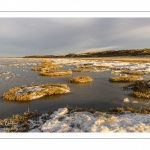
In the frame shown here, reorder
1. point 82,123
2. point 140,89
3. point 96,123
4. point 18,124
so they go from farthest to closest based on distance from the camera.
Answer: point 140,89
point 18,124
point 82,123
point 96,123

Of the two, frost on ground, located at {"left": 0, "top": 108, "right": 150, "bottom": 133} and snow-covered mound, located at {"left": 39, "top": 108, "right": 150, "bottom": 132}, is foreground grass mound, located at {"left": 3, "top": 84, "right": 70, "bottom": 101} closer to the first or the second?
frost on ground, located at {"left": 0, "top": 108, "right": 150, "bottom": 133}

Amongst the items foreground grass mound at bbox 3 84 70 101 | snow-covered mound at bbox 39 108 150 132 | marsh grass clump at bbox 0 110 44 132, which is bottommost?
marsh grass clump at bbox 0 110 44 132

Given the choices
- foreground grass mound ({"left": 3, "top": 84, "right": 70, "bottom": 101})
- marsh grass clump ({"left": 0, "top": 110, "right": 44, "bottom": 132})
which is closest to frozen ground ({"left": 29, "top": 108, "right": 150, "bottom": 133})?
marsh grass clump ({"left": 0, "top": 110, "right": 44, "bottom": 132})

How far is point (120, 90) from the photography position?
19.8 meters

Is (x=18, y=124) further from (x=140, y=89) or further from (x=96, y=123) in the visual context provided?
(x=140, y=89)

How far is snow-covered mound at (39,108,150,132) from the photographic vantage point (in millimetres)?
9977

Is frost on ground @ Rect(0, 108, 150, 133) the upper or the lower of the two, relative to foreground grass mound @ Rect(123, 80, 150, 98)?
lower

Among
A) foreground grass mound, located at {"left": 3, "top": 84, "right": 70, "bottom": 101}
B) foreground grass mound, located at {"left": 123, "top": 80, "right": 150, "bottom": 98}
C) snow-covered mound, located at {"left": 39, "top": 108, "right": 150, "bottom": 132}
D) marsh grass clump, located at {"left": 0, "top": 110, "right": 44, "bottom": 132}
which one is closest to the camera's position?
snow-covered mound, located at {"left": 39, "top": 108, "right": 150, "bottom": 132}

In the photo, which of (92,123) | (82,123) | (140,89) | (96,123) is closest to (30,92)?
(82,123)

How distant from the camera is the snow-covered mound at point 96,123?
32.7ft

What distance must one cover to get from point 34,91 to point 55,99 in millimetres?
2432

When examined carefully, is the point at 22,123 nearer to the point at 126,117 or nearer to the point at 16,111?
the point at 16,111

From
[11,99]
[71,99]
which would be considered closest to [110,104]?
[71,99]

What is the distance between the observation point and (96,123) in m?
10.5
